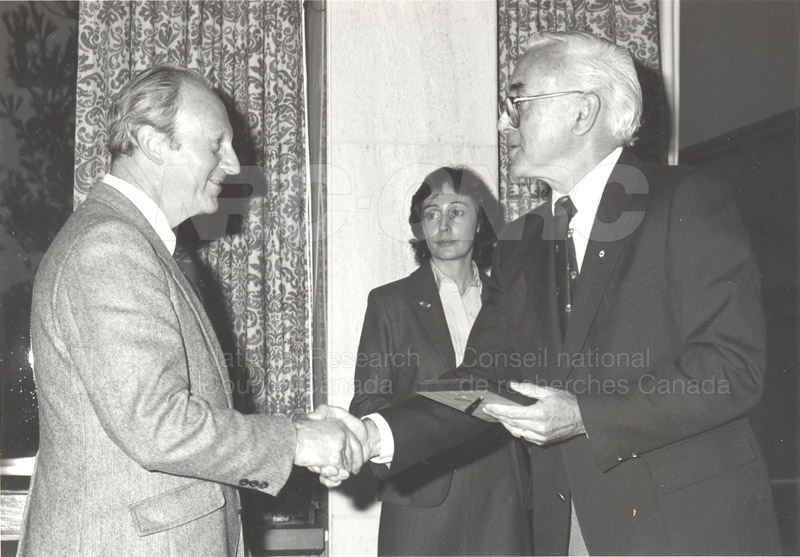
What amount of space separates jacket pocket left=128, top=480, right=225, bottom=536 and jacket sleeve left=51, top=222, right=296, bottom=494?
59 mm

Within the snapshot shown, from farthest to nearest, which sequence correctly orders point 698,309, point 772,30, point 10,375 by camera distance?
1. point 772,30
2. point 10,375
3. point 698,309

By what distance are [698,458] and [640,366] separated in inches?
10.2

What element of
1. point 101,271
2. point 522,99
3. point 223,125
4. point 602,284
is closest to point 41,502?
point 101,271

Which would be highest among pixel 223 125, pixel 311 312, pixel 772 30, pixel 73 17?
pixel 772 30

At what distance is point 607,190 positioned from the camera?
7.47 feet

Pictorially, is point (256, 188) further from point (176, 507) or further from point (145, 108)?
point (176, 507)

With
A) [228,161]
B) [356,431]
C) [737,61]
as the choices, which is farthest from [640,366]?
[737,61]

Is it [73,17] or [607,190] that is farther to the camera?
[73,17]

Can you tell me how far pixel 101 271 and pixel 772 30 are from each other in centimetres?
603

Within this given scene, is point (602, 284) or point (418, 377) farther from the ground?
point (602, 284)

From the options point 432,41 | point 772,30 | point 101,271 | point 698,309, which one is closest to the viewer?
point 101,271

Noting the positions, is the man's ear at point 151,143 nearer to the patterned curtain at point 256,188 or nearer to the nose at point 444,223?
the nose at point 444,223

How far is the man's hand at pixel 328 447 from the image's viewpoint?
6.79ft

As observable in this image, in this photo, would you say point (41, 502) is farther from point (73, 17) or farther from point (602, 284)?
point (73, 17)
